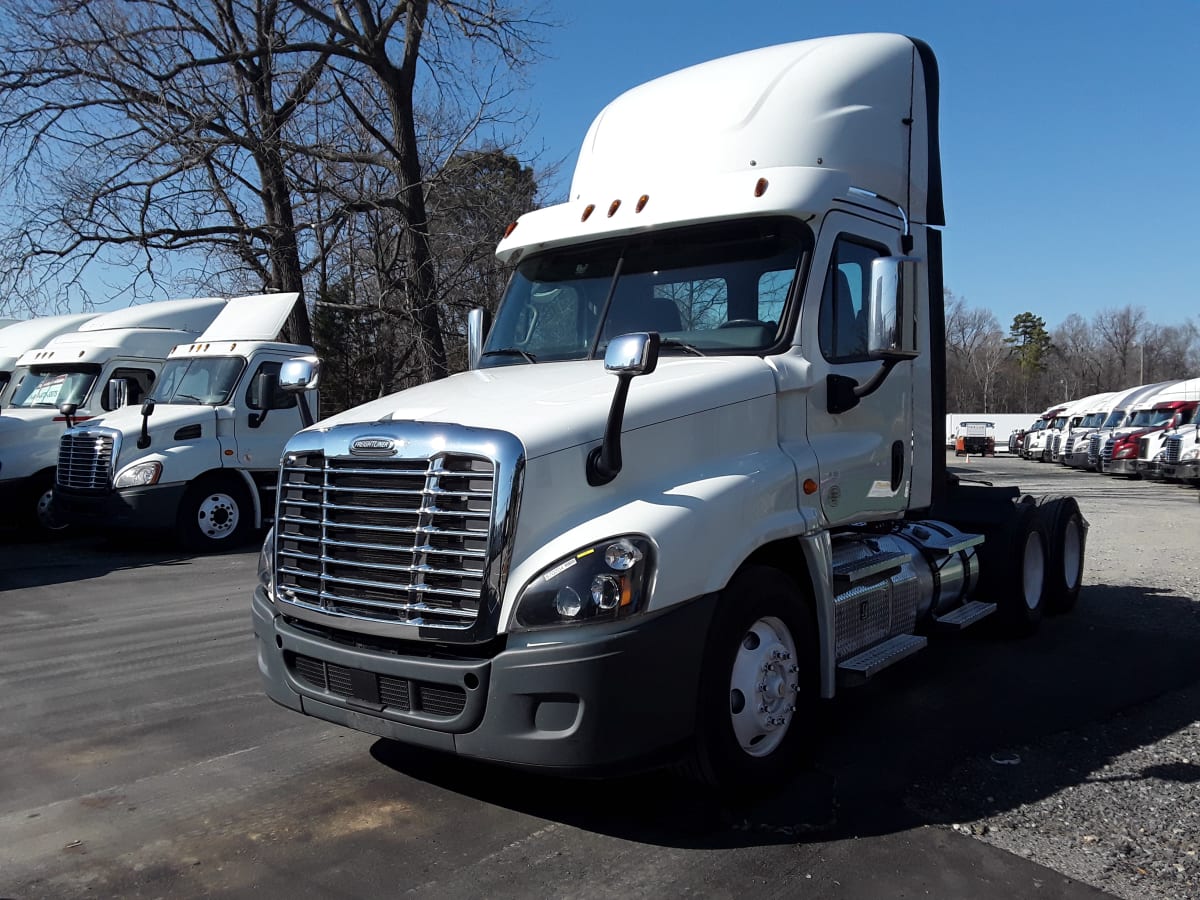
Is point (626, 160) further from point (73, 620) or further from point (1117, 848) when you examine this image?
point (73, 620)

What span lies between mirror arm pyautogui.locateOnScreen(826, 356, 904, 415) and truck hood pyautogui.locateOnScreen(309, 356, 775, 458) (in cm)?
49

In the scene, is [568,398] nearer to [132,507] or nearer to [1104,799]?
[1104,799]

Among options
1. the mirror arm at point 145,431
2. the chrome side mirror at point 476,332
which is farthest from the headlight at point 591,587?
the mirror arm at point 145,431

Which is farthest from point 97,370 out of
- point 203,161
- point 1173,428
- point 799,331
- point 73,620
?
point 1173,428

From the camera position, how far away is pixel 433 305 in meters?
18.8

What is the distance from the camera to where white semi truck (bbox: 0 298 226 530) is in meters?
14.0

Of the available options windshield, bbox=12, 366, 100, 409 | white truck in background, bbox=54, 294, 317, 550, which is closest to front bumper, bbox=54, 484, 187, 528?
white truck in background, bbox=54, 294, 317, 550

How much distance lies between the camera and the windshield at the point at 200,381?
43.0ft

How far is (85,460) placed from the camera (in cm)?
1259

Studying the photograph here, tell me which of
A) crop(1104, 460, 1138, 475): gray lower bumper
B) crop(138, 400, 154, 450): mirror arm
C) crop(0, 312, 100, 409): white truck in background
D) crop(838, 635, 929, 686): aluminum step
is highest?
crop(0, 312, 100, 409): white truck in background

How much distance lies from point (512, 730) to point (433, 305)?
15.7 m

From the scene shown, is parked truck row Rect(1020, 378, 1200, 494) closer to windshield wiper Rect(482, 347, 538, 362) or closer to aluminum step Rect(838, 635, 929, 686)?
aluminum step Rect(838, 635, 929, 686)

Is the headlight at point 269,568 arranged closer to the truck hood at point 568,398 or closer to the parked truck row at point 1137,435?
the truck hood at point 568,398

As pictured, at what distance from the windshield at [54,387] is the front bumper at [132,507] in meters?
2.74
